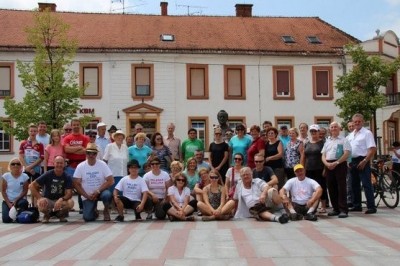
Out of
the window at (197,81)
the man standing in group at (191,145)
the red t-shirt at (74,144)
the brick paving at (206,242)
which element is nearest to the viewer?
the brick paving at (206,242)

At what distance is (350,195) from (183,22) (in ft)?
98.7

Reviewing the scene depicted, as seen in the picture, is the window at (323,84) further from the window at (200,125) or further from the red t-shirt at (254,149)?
the red t-shirt at (254,149)

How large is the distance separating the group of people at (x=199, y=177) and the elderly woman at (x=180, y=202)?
21mm

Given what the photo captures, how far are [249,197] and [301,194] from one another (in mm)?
1045

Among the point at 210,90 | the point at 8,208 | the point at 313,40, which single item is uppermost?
the point at 313,40

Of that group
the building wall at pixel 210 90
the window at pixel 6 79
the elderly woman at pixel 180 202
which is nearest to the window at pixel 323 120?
the building wall at pixel 210 90

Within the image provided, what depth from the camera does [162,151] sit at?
14.2 metres

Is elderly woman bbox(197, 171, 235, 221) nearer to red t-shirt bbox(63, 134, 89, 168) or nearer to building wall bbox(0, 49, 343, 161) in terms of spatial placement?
red t-shirt bbox(63, 134, 89, 168)

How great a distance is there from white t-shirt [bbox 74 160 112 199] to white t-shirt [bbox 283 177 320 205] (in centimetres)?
379

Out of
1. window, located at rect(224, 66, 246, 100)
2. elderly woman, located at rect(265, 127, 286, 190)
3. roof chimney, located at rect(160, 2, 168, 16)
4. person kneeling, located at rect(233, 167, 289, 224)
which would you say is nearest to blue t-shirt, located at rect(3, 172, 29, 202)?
person kneeling, located at rect(233, 167, 289, 224)

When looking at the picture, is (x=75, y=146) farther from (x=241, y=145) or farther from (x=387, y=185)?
(x=387, y=185)

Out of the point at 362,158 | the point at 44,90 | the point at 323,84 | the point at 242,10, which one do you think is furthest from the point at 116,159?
the point at 242,10

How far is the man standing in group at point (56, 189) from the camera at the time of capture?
12.2m

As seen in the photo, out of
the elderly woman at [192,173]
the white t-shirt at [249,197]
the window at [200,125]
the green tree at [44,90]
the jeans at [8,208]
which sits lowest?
the jeans at [8,208]
